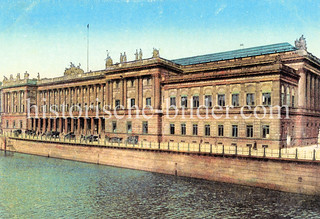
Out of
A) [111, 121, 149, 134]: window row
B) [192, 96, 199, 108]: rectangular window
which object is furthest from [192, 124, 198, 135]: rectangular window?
[111, 121, 149, 134]: window row

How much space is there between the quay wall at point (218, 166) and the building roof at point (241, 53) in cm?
2946

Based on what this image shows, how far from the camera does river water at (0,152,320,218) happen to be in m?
28.0

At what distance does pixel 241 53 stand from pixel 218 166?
3436cm

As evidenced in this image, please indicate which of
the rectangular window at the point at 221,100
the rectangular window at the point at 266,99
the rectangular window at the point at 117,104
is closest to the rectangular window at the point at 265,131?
the rectangular window at the point at 266,99

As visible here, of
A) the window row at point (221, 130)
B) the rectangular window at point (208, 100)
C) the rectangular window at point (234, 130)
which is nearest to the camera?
the window row at point (221, 130)

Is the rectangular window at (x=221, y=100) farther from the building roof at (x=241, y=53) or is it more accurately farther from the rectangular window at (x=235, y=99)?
the building roof at (x=241, y=53)

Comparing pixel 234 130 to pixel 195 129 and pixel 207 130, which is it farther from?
pixel 195 129

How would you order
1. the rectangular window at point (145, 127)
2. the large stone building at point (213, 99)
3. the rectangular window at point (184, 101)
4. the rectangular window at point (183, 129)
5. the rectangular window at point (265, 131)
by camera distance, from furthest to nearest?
the rectangular window at point (145, 127) < the rectangular window at point (184, 101) < the rectangular window at point (183, 129) < the large stone building at point (213, 99) < the rectangular window at point (265, 131)

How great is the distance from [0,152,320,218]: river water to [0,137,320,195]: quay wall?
3.96 feet

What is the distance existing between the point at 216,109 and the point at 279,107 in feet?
34.8

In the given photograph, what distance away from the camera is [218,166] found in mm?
39750

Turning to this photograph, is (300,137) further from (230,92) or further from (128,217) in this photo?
(128,217)

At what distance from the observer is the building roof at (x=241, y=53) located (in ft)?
195

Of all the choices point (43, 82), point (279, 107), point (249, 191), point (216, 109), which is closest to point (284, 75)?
point (279, 107)
